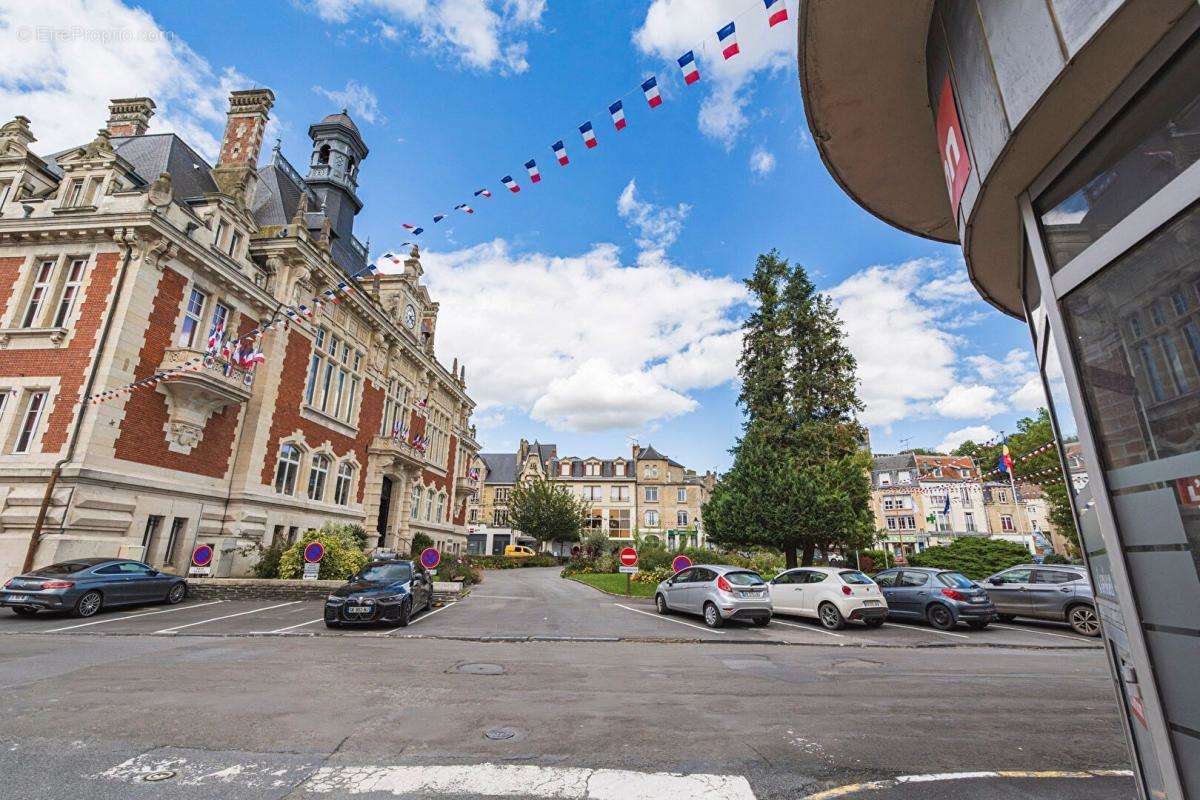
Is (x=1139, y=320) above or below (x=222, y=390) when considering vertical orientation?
below

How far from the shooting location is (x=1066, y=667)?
9523mm

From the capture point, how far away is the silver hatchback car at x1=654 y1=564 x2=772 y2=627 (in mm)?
13391

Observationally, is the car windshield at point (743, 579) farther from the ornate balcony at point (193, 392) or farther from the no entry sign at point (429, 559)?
the ornate balcony at point (193, 392)

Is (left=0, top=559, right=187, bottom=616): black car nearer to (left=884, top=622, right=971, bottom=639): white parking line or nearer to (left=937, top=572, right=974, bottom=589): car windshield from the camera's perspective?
(left=884, top=622, right=971, bottom=639): white parking line

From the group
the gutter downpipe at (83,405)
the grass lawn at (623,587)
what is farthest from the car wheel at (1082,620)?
the gutter downpipe at (83,405)

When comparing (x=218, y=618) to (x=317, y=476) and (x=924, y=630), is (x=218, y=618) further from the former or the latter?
(x=924, y=630)

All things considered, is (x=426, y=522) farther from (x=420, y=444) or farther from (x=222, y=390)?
(x=222, y=390)

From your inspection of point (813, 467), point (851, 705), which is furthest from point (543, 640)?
point (813, 467)

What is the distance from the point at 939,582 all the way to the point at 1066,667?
508cm

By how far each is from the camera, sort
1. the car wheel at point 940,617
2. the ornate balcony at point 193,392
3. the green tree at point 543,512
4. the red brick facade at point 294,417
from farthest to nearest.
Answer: the green tree at point 543,512
the red brick facade at point 294,417
the ornate balcony at point 193,392
the car wheel at point 940,617

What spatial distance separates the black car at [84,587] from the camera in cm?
1206

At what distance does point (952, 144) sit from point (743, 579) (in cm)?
1222

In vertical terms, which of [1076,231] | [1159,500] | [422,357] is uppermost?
[422,357]

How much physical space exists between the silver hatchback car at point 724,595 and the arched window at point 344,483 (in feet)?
61.0
